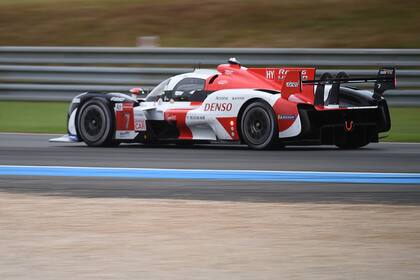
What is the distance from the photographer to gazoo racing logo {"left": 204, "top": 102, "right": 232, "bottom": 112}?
12655 mm

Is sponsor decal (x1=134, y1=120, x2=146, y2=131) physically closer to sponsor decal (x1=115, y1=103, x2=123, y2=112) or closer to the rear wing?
sponsor decal (x1=115, y1=103, x2=123, y2=112)

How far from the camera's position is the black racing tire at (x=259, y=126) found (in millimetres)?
12312

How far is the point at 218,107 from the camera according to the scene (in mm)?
12758

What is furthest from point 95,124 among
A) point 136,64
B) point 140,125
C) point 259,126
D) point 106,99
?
point 136,64

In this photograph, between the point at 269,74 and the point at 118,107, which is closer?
the point at 269,74

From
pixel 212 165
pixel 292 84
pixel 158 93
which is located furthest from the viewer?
pixel 158 93

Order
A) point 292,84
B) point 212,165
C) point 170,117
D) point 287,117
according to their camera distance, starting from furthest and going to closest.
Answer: point 170,117
point 292,84
point 287,117
point 212,165

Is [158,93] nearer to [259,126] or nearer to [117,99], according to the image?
[117,99]

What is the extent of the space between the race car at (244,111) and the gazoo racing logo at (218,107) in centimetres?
1

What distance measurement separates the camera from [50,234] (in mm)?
6934

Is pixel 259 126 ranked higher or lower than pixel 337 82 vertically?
lower

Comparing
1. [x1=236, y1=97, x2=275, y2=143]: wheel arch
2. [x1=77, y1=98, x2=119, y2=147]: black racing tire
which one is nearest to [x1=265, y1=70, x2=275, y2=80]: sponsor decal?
[x1=236, y1=97, x2=275, y2=143]: wheel arch

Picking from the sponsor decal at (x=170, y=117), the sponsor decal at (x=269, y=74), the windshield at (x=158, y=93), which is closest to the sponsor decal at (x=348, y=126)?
the sponsor decal at (x=269, y=74)

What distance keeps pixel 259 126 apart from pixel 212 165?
5.15 feet
